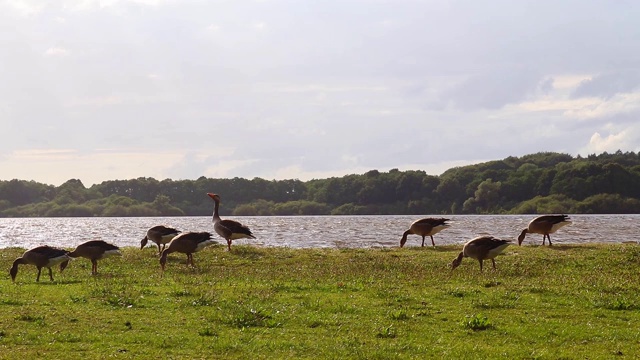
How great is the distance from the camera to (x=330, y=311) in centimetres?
1805

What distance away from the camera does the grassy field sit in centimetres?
1422

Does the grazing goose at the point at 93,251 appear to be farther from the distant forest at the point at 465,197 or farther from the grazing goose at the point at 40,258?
the distant forest at the point at 465,197

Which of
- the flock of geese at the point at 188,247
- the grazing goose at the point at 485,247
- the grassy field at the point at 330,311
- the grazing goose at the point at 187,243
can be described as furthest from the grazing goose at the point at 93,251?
the grazing goose at the point at 485,247

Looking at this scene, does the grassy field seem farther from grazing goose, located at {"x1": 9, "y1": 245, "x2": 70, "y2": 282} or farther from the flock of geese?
the flock of geese

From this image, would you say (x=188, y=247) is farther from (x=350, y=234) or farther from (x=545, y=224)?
(x=350, y=234)

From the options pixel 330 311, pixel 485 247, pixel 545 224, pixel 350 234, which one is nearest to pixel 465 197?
pixel 350 234

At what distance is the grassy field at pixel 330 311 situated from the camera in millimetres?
14219

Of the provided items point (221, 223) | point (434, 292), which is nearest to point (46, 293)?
point (434, 292)

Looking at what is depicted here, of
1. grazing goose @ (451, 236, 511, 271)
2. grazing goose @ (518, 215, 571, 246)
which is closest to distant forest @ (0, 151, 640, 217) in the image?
grazing goose @ (518, 215, 571, 246)

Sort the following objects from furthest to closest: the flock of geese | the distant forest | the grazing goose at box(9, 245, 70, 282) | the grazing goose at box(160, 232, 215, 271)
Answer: the distant forest < the grazing goose at box(160, 232, 215, 271) < the flock of geese < the grazing goose at box(9, 245, 70, 282)

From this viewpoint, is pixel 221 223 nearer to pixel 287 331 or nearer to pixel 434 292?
pixel 434 292

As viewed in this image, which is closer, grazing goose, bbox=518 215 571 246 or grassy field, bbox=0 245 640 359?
grassy field, bbox=0 245 640 359

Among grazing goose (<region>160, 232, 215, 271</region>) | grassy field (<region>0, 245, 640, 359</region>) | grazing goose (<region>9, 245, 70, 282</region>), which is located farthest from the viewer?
grazing goose (<region>160, 232, 215, 271</region>)

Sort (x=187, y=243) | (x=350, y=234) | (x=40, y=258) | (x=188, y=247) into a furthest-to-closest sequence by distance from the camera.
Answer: (x=350, y=234)
(x=188, y=247)
(x=187, y=243)
(x=40, y=258)
